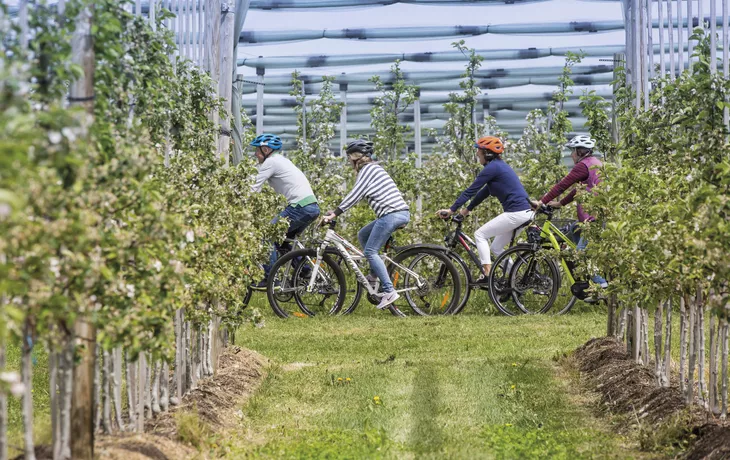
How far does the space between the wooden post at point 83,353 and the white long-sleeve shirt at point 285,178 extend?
5975 mm

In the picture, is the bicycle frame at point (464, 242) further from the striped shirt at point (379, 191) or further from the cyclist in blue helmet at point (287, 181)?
the cyclist in blue helmet at point (287, 181)

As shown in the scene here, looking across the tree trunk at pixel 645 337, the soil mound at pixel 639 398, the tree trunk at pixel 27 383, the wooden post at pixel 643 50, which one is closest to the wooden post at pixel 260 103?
the wooden post at pixel 643 50

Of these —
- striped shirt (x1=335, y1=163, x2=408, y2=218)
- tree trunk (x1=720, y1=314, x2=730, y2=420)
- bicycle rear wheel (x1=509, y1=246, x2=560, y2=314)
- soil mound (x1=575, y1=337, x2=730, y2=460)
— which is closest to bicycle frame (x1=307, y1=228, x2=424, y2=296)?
striped shirt (x1=335, y1=163, x2=408, y2=218)

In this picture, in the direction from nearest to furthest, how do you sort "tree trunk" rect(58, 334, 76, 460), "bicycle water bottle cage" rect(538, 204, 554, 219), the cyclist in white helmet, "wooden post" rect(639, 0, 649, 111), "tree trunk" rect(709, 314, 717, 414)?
1. "tree trunk" rect(58, 334, 76, 460)
2. "tree trunk" rect(709, 314, 717, 414)
3. "wooden post" rect(639, 0, 649, 111)
4. the cyclist in white helmet
5. "bicycle water bottle cage" rect(538, 204, 554, 219)

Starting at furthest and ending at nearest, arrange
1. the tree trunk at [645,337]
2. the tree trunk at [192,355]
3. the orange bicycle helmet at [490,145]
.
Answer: the orange bicycle helmet at [490,145], the tree trunk at [645,337], the tree trunk at [192,355]

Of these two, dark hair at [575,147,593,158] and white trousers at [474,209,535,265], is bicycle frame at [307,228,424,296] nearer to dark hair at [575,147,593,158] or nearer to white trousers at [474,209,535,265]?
white trousers at [474,209,535,265]

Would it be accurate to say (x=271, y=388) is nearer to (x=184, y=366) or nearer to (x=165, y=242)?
(x=184, y=366)

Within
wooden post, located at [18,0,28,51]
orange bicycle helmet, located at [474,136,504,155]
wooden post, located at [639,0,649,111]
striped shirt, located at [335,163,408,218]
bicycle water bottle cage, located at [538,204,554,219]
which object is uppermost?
wooden post, located at [639,0,649,111]

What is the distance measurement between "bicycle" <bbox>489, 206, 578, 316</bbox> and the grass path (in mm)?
478

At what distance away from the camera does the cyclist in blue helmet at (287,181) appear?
32.4 feet

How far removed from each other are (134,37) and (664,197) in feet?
8.95

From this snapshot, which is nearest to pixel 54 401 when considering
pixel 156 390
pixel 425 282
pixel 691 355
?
pixel 156 390

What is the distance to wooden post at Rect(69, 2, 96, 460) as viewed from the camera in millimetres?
3664

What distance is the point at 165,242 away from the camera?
377 cm
